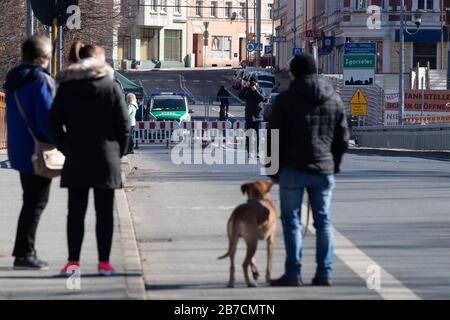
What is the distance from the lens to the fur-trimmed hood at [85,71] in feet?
34.4

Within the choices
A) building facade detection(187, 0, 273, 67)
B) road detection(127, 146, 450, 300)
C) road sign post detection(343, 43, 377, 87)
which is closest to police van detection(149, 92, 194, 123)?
road sign post detection(343, 43, 377, 87)

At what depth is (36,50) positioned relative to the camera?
36.3 ft

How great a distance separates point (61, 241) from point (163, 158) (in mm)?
19291

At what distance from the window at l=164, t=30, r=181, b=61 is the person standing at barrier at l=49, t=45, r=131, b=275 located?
10724cm

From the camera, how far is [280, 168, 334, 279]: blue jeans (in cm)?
1039

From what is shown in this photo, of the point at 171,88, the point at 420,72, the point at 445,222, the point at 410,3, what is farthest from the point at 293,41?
the point at 445,222

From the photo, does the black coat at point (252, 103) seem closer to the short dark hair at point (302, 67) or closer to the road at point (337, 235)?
the road at point (337, 235)

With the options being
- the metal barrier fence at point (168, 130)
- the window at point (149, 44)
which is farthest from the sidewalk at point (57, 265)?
the window at point (149, 44)

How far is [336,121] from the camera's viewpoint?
10.4 meters

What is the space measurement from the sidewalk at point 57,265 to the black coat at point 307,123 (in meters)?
1.56

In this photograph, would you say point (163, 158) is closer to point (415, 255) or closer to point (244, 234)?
point (415, 255)

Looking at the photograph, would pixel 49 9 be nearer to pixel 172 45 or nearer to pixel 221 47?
pixel 172 45

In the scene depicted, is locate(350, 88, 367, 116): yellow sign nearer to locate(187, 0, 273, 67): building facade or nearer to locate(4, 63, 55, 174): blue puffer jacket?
locate(4, 63, 55, 174): blue puffer jacket
